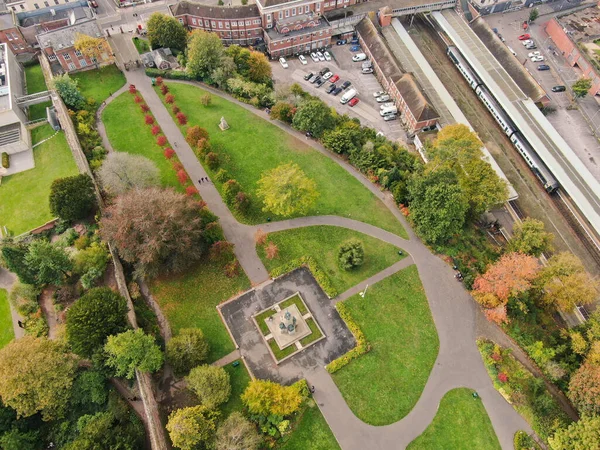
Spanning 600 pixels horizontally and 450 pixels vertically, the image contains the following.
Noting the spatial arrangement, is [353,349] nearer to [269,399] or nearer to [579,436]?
[269,399]

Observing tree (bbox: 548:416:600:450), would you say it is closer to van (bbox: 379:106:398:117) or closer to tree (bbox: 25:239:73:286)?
van (bbox: 379:106:398:117)

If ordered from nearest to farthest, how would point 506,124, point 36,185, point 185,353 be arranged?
point 185,353
point 36,185
point 506,124

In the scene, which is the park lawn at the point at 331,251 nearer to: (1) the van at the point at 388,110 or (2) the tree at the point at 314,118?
(2) the tree at the point at 314,118

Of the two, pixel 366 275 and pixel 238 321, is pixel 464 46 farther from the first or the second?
pixel 238 321

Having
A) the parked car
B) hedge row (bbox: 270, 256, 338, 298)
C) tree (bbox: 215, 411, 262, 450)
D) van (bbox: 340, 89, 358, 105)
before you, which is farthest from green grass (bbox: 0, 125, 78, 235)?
the parked car

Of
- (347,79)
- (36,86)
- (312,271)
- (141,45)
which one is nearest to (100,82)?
(36,86)

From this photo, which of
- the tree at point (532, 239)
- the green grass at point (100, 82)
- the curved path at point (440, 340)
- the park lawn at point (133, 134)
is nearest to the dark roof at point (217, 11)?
the green grass at point (100, 82)
